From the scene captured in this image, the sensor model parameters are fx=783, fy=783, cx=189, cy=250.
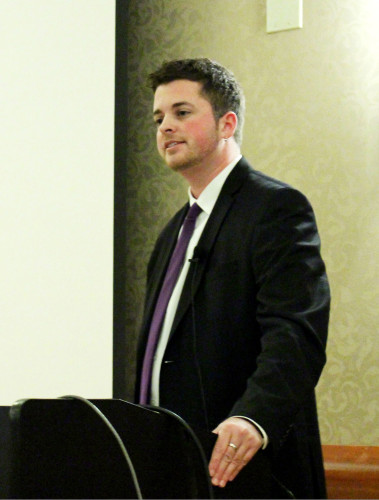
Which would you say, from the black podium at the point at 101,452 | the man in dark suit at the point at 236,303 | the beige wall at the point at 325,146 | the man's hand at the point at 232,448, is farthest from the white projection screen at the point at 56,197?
the black podium at the point at 101,452

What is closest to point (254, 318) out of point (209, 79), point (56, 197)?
point (209, 79)

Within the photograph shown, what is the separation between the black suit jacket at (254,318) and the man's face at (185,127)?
0.15 m

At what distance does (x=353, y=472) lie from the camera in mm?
2359

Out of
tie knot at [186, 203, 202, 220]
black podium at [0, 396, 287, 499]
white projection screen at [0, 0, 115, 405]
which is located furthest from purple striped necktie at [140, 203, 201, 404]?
white projection screen at [0, 0, 115, 405]

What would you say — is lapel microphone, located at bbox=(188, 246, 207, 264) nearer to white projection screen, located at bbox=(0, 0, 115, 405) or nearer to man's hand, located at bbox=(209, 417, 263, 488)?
man's hand, located at bbox=(209, 417, 263, 488)

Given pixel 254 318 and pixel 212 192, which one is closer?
pixel 254 318

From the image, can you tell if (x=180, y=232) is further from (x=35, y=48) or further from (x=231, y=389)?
(x=35, y=48)

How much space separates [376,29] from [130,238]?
3.62ft

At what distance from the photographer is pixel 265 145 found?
262cm

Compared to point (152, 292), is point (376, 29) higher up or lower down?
higher up

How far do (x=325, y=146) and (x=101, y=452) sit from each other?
1714mm

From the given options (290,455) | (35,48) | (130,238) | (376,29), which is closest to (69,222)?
(130,238)

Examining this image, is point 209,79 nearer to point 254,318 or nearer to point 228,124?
point 228,124

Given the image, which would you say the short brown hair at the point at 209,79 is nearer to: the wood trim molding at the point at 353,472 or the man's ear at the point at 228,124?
the man's ear at the point at 228,124
